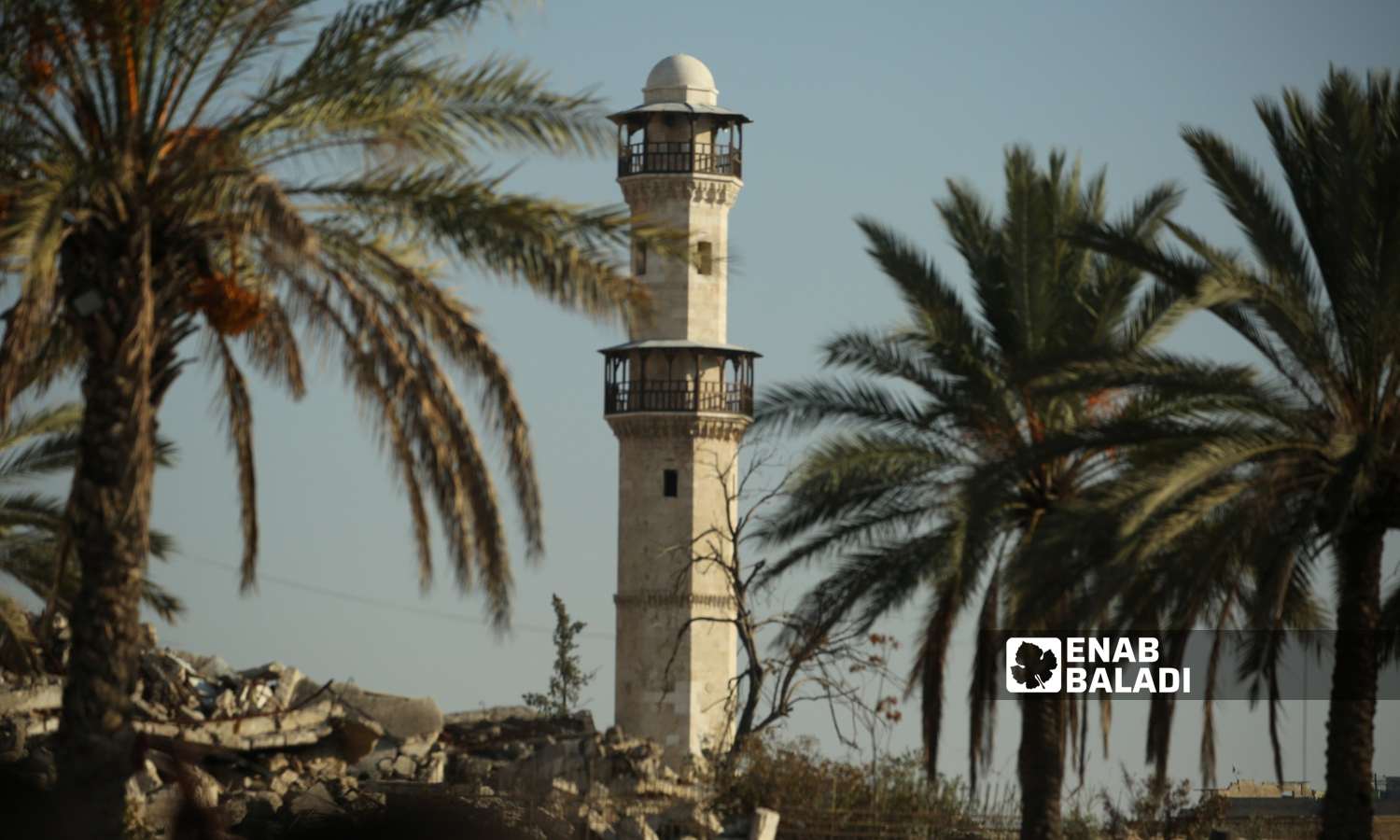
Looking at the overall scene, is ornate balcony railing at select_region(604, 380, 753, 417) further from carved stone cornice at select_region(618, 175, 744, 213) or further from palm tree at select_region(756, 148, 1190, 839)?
palm tree at select_region(756, 148, 1190, 839)

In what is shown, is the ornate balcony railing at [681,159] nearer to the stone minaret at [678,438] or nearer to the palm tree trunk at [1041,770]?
the stone minaret at [678,438]

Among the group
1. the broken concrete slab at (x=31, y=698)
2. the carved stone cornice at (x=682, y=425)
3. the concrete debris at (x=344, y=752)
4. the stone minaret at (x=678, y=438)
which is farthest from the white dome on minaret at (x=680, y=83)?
the broken concrete slab at (x=31, y=698)

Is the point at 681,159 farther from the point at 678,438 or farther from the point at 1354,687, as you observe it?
the point at 1354,687

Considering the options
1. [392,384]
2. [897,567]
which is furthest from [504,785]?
[392,384]

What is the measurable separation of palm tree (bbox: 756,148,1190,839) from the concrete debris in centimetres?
301

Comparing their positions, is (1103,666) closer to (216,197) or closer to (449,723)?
(216,197)

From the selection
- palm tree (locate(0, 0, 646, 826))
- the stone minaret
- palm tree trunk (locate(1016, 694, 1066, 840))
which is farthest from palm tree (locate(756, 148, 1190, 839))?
the stone minaret

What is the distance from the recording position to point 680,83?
46.8 m

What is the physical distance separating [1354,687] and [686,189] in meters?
30.7

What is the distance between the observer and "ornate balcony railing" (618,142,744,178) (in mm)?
45469

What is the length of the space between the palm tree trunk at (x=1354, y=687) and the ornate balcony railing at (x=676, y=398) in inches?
1135

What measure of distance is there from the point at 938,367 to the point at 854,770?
20.0 feet

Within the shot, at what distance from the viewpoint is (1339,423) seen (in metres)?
15.6

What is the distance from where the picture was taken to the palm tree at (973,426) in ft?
60.8
